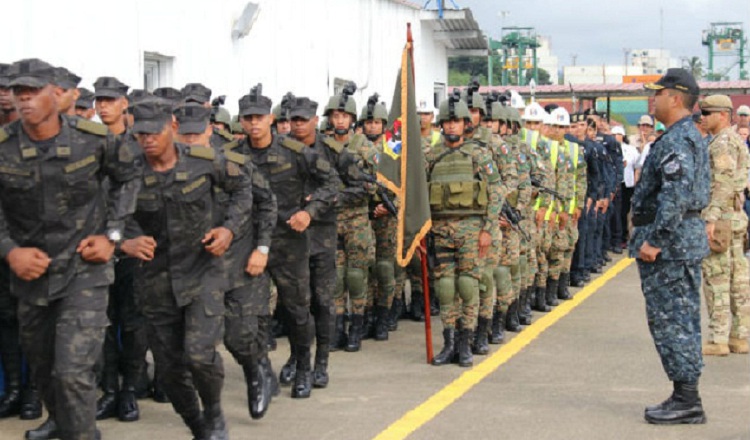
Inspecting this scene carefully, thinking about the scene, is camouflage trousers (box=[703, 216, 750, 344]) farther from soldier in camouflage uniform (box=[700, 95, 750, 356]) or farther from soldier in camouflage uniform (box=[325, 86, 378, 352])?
soldier in camouflage uniform (box=[325, 86, 378, 352])

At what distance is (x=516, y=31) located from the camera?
3671 inches

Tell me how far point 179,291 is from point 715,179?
4902 mm

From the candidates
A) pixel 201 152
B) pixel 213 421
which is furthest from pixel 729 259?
pixel 201 152

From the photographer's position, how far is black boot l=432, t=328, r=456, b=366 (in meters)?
10.1

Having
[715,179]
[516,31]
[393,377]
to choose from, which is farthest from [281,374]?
[516,31]

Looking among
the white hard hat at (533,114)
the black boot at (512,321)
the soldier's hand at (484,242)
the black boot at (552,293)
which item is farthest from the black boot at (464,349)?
the white hard hat at (533,114)

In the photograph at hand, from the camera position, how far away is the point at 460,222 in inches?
397

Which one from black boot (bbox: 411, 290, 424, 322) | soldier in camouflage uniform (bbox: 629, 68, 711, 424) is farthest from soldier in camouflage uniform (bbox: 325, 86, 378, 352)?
soldier in camouflage uniform (bbox: 629, 68, 711, 424)

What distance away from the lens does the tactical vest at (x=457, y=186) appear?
1003cm

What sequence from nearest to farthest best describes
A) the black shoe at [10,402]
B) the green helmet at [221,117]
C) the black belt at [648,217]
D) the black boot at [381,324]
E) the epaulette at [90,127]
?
the epaulette at [90,127], the black belt at [648,217], the black shoe at [10,402], the black boot at [381,324], the green helmet at [221,117]

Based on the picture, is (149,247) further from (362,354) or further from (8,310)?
(362,354)

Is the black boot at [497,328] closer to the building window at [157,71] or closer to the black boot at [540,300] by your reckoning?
the black boot at [540,300]

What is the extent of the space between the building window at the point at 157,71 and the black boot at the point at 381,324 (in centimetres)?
488

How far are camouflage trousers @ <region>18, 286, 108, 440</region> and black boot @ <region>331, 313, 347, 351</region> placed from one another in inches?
173
